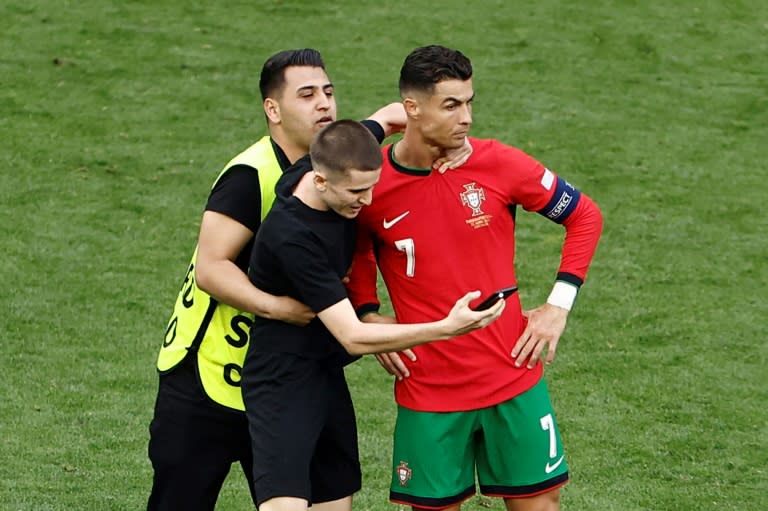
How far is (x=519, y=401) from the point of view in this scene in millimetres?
4801

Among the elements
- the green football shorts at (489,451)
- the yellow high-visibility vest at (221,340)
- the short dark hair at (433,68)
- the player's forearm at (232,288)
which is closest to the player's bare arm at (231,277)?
the player's forearm at (232,288)

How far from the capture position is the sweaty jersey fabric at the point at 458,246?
4.72m

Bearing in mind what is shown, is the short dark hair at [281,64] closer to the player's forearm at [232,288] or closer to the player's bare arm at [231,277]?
the player's bare arm at [231,277]

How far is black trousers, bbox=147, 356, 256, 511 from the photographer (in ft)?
16.1

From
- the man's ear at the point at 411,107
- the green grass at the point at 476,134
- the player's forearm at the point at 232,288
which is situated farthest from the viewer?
the green grass at the point at 476,134

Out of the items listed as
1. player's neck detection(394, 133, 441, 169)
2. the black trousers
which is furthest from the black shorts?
player's neck detection(394, 133, 441, 169)

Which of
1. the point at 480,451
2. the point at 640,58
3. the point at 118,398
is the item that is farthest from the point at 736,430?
the point at 640,58

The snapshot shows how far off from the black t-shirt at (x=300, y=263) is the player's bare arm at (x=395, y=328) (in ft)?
A: 0.18

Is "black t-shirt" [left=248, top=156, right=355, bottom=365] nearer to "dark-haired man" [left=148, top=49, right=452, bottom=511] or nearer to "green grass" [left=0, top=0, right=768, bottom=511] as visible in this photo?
"dark-haired man" [left=148, top=49, right=452, bottom=511]

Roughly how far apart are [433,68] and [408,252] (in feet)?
2.18

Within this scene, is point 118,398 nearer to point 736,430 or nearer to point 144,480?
point 144,480

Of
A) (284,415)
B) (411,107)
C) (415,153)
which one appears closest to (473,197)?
(415,153)

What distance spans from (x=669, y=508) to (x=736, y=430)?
102cm

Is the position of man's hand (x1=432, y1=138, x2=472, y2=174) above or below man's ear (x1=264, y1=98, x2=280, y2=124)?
below
